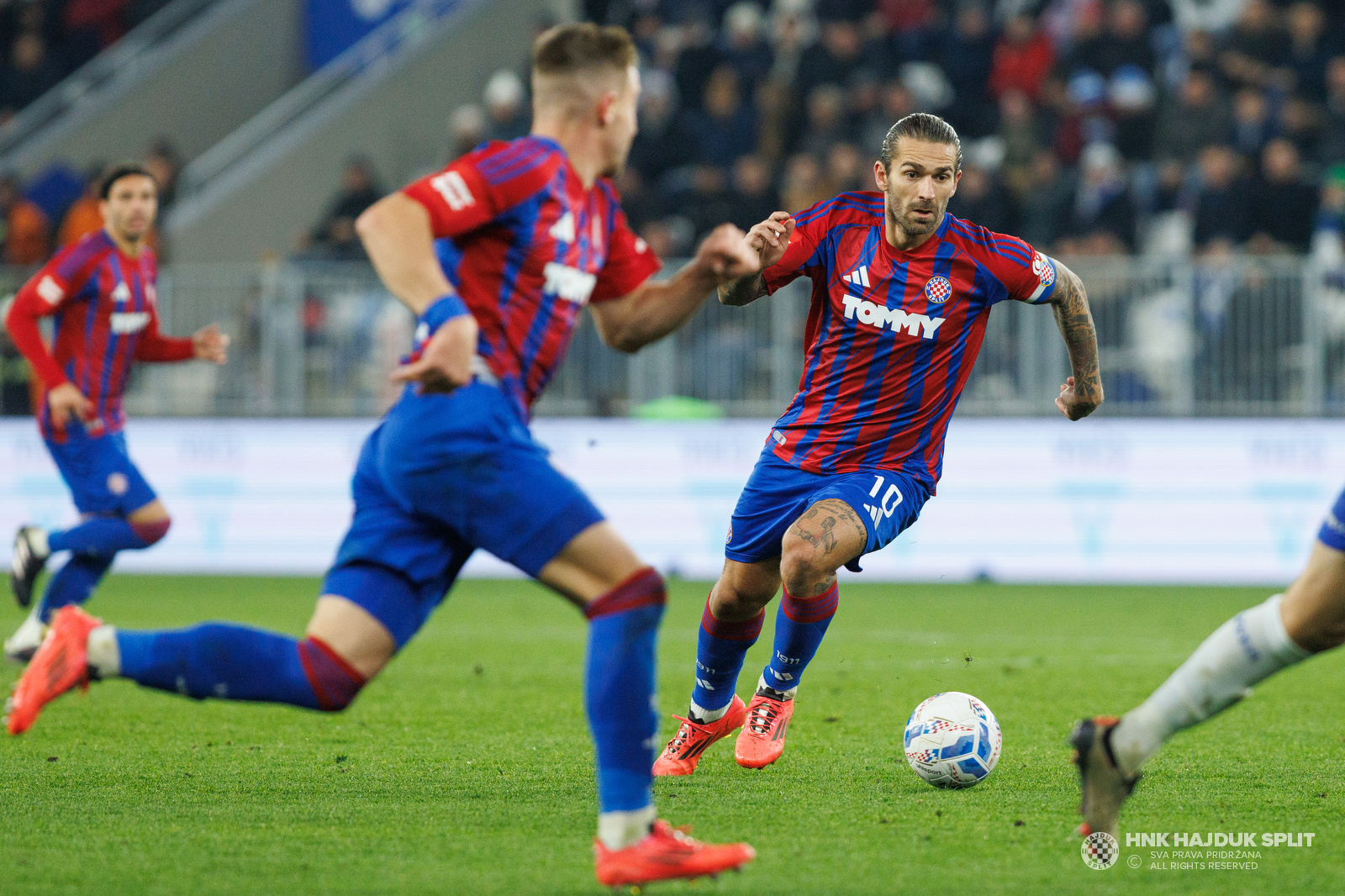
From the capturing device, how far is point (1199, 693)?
4.27m

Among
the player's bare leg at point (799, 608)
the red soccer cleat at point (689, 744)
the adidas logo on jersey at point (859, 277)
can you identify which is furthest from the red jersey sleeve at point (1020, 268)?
the red soccer cleat at point (689, 744)

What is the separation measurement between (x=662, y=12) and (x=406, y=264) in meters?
17.4

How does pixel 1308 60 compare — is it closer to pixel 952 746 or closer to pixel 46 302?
pixel 46 302

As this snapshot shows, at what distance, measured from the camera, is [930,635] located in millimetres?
10297

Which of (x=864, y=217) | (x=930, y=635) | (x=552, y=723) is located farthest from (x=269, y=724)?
(x=930, y=635)

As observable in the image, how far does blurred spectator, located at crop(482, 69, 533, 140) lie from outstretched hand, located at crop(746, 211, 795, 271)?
476 inches

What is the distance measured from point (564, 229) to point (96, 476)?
17.8ft

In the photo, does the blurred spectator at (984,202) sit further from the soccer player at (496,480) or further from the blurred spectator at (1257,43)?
the soccer player at (496,480)

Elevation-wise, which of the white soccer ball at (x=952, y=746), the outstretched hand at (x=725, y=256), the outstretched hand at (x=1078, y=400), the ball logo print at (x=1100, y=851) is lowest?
the white soccer ball at (x=952, y=746)

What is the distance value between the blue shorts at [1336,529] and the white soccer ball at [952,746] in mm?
1640

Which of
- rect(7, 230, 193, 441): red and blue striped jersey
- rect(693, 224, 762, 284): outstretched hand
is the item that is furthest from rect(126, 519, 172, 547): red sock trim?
rect(693, 224, 762, 284): outstretched hand

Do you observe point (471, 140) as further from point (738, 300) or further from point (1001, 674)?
point (738, 300)

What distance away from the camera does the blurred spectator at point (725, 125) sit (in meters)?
17.8

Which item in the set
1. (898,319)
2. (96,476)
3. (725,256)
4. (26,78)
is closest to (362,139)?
(26,78)
